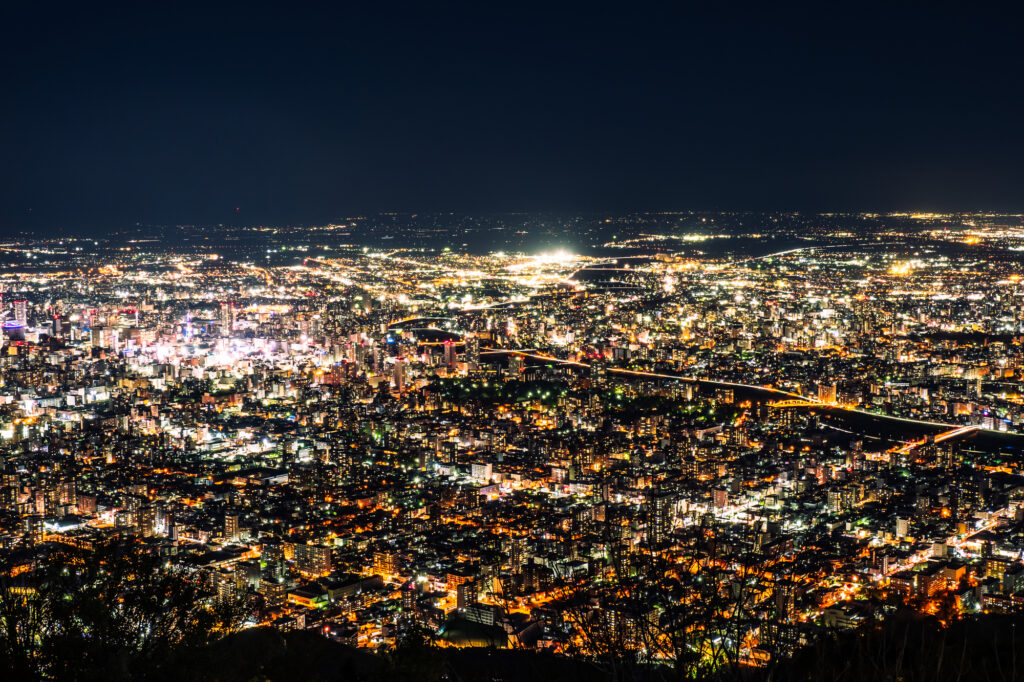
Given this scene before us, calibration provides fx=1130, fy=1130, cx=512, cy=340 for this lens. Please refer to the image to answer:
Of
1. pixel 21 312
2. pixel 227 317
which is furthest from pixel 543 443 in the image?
pixel 21 312

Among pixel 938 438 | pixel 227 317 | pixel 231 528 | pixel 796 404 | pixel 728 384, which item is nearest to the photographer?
pixel 231 528

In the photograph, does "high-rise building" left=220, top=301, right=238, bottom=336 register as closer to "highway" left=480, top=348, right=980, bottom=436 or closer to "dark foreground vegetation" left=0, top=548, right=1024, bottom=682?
"highway" left=480, top=348, right=980, bottom=436

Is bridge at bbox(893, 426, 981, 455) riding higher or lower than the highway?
higher

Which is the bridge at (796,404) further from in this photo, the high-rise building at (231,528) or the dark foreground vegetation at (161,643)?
the dark foreground vegetation at (161,643)

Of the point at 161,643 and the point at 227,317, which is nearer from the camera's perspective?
the point at 161,643

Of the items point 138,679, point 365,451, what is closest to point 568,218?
point 365,451

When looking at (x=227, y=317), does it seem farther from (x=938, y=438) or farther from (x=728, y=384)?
(x=938, y=438)

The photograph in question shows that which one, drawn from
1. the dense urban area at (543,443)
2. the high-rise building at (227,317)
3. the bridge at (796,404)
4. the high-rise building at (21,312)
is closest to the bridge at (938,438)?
the dense urban area at (543,443)

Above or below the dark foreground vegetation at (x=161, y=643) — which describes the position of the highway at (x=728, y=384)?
below

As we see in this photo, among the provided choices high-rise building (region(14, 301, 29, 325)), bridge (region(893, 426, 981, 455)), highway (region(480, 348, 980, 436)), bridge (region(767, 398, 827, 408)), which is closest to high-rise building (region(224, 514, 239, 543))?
bridge (region(893, 426, 981, 455))
